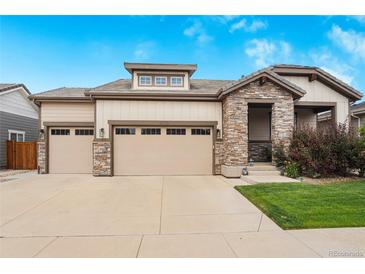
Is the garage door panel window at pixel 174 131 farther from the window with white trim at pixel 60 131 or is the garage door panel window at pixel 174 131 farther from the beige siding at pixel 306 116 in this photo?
the beige siding at pixel 306 116

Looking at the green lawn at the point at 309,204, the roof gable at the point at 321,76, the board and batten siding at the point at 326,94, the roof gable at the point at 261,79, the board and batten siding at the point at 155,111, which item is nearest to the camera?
the green lawn at the point at 309,204

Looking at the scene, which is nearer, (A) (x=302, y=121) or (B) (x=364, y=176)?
(B) (x=364, y=176)

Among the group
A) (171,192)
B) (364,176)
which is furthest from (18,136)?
(364,176)

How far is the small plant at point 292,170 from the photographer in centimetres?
909

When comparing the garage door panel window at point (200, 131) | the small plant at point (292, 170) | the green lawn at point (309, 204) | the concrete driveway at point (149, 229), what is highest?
the garage door panel window at point (200, 131)

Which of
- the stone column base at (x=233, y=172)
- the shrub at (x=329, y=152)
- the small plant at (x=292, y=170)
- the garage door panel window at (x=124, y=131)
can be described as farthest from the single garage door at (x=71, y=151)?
the shrub at (x=329, y=152)

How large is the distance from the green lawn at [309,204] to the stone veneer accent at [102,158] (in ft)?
20.9

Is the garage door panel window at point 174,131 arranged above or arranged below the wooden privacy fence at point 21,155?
above

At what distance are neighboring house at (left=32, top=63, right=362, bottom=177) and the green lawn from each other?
3167mm

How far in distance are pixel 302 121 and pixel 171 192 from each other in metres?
10.1

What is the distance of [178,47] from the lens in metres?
13.2

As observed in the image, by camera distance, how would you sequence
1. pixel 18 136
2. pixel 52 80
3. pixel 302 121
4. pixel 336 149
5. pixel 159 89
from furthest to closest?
1. pixel 52 80
2. pixel 18 136
3. pixel 302 121
4. pixel 159 89
5. pixel 336 149

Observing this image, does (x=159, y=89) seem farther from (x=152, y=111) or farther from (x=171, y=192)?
(x=171, y=192)

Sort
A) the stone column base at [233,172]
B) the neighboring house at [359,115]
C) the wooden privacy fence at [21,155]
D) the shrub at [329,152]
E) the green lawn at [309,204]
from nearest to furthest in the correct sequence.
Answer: the green lawn at [309,204], the shrub at [329,152], the stone column base at [233,172], the wooden privacy fence at [21,155], the neighboring house at [359,115]
